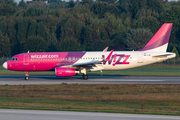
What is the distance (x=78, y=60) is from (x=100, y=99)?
16.1 metres

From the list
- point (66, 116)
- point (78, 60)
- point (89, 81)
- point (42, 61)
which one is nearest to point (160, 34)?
point (78, 60)

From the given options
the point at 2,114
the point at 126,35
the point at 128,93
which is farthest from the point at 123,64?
the point at 126,35

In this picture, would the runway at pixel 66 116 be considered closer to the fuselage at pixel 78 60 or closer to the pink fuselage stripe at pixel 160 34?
the fuselage at pixel 78 60

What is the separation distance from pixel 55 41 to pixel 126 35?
23800 millimetres

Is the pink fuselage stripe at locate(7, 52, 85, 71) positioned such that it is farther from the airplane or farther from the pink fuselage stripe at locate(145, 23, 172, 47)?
the pink fuselage stripe at locate(145, 23, 172, 47)

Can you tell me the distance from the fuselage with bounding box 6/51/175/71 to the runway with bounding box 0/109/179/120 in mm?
21369

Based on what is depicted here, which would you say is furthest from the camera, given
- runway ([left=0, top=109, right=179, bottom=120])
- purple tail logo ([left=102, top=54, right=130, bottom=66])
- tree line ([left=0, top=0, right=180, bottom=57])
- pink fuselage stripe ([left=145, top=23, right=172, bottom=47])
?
tree line ([left=0, top=0, right=180, bottom=57])

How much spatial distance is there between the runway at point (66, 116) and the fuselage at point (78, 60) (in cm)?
2137

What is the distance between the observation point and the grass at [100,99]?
17000 millimetres

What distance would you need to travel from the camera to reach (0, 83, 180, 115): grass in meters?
17.0

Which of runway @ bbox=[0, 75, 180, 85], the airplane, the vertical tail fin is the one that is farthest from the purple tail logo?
the vertical tail fin

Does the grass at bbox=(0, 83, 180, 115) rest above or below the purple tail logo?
below

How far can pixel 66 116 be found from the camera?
1415cm

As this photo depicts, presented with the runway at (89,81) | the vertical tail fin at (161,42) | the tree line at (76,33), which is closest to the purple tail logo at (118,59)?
the runway at (89,81)
